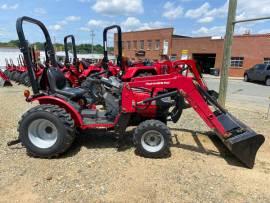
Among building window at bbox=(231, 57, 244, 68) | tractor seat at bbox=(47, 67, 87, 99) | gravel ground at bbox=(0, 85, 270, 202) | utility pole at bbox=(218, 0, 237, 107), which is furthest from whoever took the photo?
building window at bbox=(231, 57, 244, 68)

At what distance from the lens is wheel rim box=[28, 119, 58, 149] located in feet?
15.4

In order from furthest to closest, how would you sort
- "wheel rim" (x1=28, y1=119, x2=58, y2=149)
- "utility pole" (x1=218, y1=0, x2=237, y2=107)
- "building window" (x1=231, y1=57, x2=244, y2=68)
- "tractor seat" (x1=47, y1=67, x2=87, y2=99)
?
"building window" (x1=231, y1=57, x2=244, y2=68)
"utility pole" (x1=218, y1=0, x2=237, y2=107)
"tractor seat" (x1=47, y1=67, x2=87, y2=99)
"wheel rim" (x1=28, y1=119, x2=58, y2=149)

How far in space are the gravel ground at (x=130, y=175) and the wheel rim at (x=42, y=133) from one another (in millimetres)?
296

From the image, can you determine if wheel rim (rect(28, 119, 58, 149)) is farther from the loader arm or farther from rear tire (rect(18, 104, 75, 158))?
the loader arm

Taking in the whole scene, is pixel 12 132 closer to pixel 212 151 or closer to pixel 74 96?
pixel 74 96

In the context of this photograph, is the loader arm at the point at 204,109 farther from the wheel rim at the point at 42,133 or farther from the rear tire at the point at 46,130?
the wheel rim at the point at 42,133

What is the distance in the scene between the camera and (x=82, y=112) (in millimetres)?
5176

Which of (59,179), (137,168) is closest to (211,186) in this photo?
(137,168)

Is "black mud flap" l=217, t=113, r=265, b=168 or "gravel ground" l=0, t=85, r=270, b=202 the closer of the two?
"gravel ground" l=0, t=85, r=270, b=202

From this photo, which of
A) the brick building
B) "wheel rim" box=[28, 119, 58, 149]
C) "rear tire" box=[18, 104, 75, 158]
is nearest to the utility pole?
"rear tire" box=[18, 104, 75, 158]

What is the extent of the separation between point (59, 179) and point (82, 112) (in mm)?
1534

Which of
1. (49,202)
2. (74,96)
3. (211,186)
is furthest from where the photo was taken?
(74,96)

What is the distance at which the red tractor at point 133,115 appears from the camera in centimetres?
450

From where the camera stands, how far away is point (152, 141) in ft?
15.4
